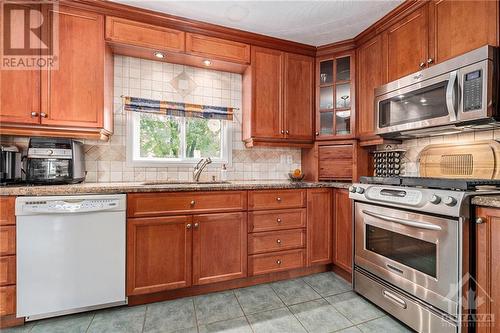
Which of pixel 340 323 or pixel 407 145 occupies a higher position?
pixel 407 145

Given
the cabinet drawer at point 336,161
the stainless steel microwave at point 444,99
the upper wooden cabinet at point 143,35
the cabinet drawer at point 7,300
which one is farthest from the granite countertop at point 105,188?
the upper wooden cabinet at point 143,35

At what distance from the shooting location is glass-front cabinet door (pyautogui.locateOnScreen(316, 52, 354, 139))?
262cm

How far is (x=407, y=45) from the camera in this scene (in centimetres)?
205

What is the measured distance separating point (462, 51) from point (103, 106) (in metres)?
2.82

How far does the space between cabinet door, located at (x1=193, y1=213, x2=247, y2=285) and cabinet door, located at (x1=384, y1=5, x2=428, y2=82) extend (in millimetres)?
1934

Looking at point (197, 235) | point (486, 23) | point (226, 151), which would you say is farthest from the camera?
point (226, 151)

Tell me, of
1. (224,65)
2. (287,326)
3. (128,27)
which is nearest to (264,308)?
(287,326)

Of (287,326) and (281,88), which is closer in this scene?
(287,326)

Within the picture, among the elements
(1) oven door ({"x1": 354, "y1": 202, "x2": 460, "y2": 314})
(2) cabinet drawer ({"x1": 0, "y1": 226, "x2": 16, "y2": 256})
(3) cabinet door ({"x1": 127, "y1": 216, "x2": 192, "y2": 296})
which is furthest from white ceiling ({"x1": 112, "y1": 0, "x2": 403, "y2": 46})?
(2) cabinet drawer ({"x1": 0, "y1": 226, "x2": 16, "y2": 256})

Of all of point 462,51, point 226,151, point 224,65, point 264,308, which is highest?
point 224,65

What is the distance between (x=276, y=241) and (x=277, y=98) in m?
1.54

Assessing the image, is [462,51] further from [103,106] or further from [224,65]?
[103,106]

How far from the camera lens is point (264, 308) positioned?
6.14 ft

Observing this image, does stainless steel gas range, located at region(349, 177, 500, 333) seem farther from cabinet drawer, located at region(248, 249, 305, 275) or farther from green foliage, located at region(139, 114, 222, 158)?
green foliage, located at region(139, 114, 222, 158)
